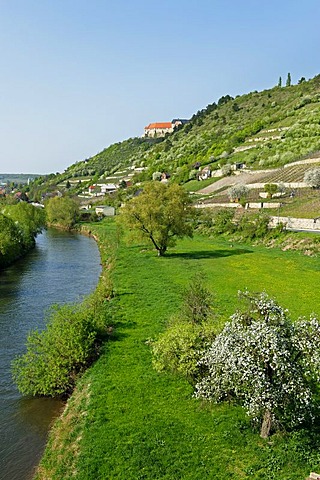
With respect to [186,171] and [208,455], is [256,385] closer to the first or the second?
[208,455]

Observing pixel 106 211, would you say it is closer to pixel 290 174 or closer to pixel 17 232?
pixel 290 174

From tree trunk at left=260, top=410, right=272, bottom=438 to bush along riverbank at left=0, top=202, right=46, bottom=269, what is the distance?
39.9m

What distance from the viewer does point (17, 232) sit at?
185 ft

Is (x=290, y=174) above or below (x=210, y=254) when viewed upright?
above

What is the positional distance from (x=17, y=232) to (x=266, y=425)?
1928 inches

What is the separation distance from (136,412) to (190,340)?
3.39 meters

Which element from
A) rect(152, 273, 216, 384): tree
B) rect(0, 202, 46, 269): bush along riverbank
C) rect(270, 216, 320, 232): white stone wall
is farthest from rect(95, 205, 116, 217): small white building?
rect(152, 273, 216, 384): tree

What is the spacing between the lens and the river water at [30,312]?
50.3 feet

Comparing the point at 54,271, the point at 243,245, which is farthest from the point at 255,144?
the point at 54,271

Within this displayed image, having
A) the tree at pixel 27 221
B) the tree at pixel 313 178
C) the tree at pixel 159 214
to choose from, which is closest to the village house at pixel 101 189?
the tree at pixel 27 221

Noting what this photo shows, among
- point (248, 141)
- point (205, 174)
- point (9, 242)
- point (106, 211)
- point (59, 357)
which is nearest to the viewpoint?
point (59, 357)

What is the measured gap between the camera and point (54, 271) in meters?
47.0

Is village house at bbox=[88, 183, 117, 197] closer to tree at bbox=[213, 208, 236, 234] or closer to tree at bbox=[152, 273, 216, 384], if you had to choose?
tree at bbox=[213, 208, 236, 234]

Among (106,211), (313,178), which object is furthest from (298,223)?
(106,211)
